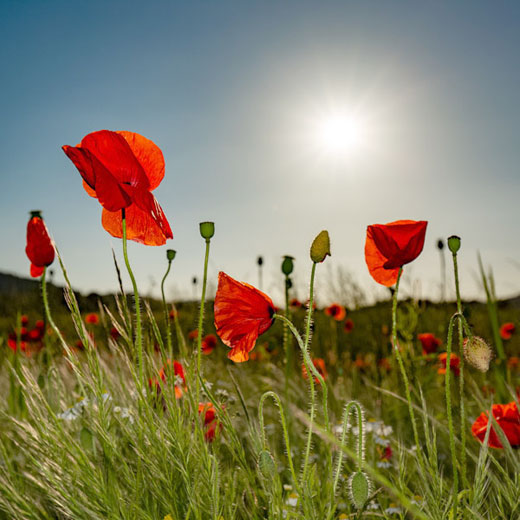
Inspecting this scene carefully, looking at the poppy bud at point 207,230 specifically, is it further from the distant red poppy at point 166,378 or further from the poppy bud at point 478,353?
the poppy bud at point 478,353

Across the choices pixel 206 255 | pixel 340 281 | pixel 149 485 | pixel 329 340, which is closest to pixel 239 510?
pixel 149 485

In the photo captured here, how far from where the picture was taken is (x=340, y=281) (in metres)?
4.47

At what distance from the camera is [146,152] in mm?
1105

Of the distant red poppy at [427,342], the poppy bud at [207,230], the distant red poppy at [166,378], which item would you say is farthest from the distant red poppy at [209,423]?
the distant red poppy at [427,342]

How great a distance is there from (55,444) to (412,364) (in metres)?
1.37

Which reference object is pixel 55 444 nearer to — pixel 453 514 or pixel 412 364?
pixel 453 514

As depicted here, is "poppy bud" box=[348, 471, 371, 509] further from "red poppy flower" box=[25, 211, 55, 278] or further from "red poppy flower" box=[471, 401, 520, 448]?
"red poppy flower" box=[25, 211, 55, 278]

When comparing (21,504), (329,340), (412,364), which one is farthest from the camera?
(329,340)

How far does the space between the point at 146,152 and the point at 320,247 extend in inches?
16.5

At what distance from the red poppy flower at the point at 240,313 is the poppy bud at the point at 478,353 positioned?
432mm

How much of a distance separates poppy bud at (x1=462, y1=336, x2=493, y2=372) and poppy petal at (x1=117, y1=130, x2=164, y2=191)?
75 cm

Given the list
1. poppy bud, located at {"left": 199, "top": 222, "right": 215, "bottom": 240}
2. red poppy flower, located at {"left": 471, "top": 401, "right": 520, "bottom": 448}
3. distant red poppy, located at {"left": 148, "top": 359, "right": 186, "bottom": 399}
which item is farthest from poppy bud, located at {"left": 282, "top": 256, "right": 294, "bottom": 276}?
red poppy flower, located at {"left": 471, "top": 401, "right": 520, "bottom": 448}

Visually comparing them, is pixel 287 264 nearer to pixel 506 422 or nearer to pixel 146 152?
pixel 146 152

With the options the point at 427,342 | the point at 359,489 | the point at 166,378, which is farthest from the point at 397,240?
the point at 427,342
